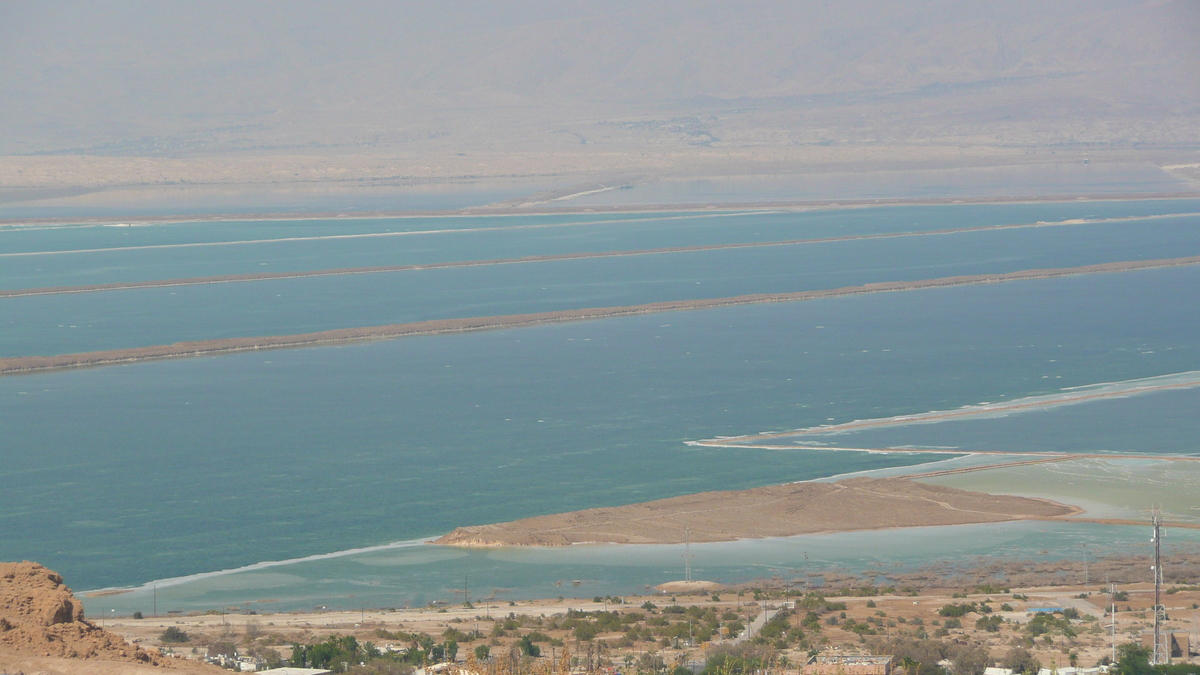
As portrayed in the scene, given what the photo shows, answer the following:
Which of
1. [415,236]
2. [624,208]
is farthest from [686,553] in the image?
[624,208]

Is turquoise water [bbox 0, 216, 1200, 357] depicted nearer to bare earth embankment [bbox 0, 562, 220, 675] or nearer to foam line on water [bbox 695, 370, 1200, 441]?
foam line on water [bbox 695, 370, 1200, 441]

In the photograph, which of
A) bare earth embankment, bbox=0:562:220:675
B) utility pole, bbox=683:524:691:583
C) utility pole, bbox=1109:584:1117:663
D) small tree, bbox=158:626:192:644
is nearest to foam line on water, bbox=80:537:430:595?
utility pole, bbox=683:524:691:583

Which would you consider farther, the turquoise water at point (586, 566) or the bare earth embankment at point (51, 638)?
the turquoise water at point (586, 566)

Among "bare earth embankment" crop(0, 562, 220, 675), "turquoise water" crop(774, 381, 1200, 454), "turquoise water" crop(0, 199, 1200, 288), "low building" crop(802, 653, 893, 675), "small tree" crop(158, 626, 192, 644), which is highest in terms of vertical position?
"turquoise water" crop(0, 199, 1200, 288)

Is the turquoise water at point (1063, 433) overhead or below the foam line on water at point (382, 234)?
below

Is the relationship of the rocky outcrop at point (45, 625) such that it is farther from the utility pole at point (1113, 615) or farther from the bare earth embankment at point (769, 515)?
the bare earth embankment at point (769, 515)

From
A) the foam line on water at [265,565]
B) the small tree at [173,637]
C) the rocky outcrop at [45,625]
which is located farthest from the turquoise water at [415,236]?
the rocky outcrop at [45,625]

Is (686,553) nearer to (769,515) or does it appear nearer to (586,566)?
(586,566)
